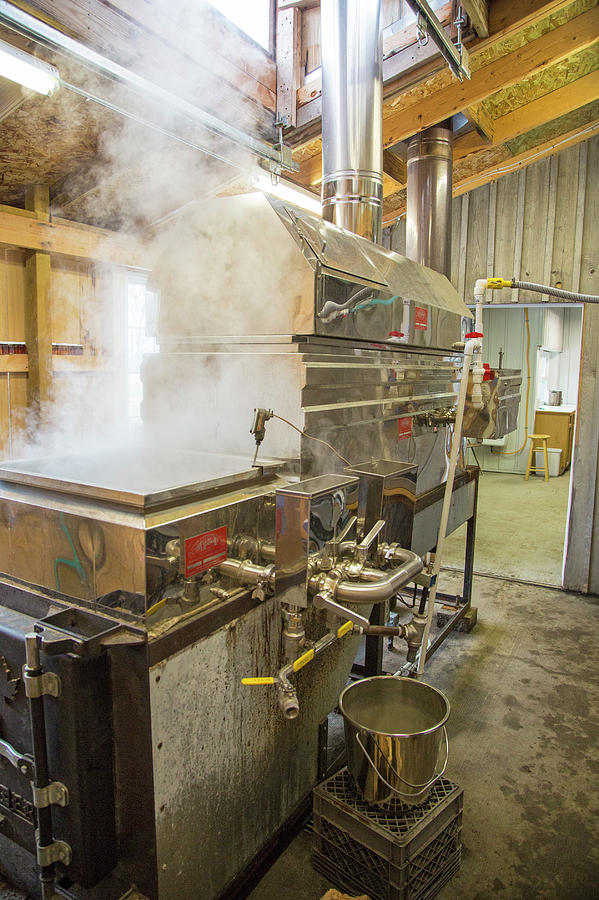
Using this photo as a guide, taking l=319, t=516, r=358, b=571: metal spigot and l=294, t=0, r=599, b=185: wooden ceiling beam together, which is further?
l=294, t=0, r=599, b=185: wooden ceiling beam

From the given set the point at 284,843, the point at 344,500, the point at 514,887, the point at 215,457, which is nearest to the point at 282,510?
the point at 344,500

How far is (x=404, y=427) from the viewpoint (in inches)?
94.5

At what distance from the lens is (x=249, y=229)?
1.76 meters

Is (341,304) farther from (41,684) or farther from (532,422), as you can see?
(532,422)

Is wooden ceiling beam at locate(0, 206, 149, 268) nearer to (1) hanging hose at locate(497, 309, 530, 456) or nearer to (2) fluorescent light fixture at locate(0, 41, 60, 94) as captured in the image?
(2) fluorescent light fixture at locate(0, 41, 60, 94)

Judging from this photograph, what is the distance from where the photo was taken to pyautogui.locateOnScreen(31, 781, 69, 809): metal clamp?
1159 millimetres

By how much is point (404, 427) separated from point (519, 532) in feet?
11.0

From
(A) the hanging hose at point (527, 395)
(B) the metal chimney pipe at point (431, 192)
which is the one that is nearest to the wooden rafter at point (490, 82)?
(B) the metal chimney pipe at point (431, 192)

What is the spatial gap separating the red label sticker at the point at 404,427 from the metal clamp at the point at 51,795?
167cm

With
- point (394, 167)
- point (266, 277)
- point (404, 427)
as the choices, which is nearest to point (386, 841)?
point (404, 427)

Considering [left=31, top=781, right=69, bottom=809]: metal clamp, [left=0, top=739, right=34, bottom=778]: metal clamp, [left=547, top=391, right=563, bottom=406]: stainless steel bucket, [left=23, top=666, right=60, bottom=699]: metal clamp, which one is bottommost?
[left=31, top=781, right=69, bottom=809]: metal clamp

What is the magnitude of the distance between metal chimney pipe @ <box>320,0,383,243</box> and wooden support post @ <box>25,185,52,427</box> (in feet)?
4.19

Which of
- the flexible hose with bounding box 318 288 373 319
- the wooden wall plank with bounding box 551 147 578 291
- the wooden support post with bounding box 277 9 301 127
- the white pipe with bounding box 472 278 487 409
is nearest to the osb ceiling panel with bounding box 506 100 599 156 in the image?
the wooden wall plank with bounding box 551 147 578 291

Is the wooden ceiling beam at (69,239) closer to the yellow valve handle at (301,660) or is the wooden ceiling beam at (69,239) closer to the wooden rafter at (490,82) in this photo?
the wooden rafter at (490,82)
